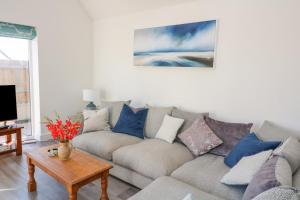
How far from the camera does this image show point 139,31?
382cm

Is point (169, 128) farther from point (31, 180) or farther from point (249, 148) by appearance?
point (31, 180)

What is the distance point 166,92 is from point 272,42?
5.40 ft

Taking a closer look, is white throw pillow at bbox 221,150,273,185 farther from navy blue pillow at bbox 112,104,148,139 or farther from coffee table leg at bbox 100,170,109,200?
navy blue pillow at bbox 112,104,148,139

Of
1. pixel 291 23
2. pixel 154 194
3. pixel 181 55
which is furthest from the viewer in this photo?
pixel 181 55

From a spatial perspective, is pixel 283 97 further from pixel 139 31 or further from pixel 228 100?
pixel 139 31

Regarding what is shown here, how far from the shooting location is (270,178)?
1.39m

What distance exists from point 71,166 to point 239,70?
2301mm

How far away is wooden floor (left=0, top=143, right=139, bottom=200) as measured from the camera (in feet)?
7.95

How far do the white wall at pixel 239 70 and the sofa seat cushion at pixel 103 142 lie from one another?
94 cm

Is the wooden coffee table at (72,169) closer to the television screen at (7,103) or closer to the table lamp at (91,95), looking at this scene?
the television screen at (7,103)

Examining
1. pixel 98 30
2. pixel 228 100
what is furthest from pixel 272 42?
pixel 98 30

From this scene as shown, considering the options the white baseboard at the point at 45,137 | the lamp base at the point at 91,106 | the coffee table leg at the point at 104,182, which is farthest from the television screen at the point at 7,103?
the coffee table leg at the point at 104,182

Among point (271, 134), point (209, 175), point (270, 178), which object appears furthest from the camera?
point (271, 134)

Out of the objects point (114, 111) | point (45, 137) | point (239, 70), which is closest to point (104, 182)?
point (114, 111)
